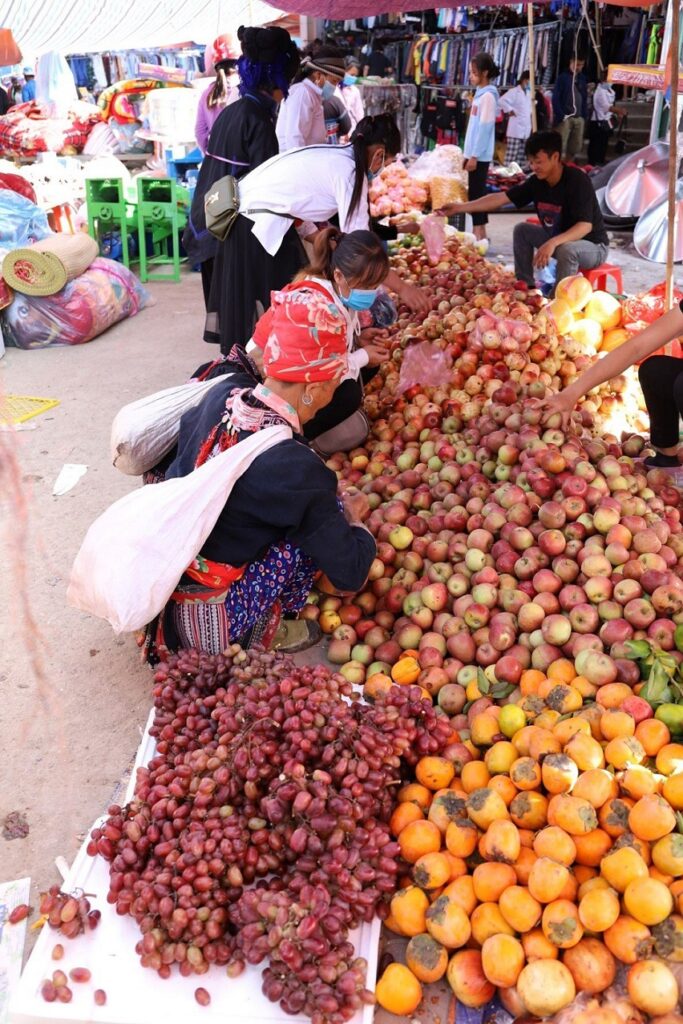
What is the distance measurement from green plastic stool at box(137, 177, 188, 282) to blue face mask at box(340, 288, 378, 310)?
5.17m

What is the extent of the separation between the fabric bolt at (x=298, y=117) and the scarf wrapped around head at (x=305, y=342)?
281 centimetres

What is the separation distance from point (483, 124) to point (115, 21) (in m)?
9.38

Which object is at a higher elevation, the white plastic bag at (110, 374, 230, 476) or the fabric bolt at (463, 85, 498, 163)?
the fabric bolt at (463, 85, 498, 163)

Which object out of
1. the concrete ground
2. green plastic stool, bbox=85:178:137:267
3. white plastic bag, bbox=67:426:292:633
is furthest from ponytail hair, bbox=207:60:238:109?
white plastic bag, bbox=67:426:292:633

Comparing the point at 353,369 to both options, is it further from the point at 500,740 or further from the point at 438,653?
the point at 500,740

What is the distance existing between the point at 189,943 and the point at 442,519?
5.61ft

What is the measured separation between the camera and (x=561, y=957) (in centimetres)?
166

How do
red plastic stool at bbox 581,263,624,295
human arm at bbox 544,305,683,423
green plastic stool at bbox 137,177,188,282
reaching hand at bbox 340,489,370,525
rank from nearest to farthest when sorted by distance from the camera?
reaching hand at bbox 340,489,370,525 → human arm at bbox 544,305,683,423 → red plastic stool at bbox 581,263,624,295 → green plastic stool at bbox 137,177,188,282

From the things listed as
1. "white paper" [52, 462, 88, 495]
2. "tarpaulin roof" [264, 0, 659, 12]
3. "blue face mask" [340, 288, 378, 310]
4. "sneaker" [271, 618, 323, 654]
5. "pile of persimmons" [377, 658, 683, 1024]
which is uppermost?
"tarpaulin roof" [264, 0, 659, 12]

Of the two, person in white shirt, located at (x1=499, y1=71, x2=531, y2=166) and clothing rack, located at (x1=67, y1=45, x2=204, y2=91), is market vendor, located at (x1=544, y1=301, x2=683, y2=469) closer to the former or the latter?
person in white shirt, located at (x1=499, y1=71, x2=531, y2=166)

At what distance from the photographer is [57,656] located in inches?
113

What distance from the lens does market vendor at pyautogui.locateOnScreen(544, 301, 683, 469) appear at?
296cm

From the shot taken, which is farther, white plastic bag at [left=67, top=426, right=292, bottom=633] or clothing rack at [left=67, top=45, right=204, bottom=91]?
clothing rack at [left=67, top=45, right=204, bottom=91]

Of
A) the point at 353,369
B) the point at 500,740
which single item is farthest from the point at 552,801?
the point at 353,369
